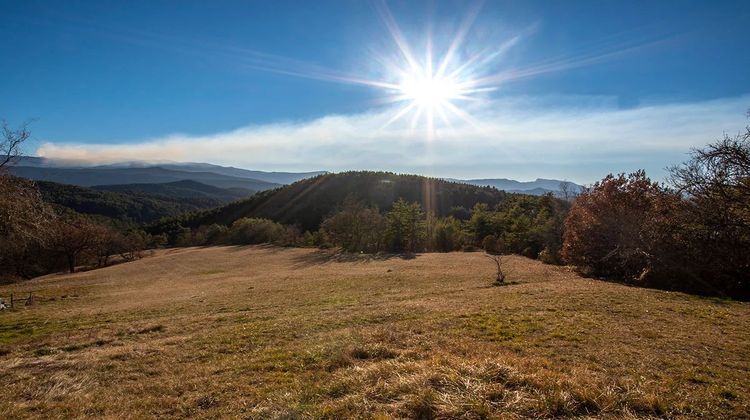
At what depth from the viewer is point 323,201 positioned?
181500 mm

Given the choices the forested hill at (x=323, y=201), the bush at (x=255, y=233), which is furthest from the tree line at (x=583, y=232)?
the forested hill at (x=323, y=201)

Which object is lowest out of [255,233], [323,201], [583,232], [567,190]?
[255,233]

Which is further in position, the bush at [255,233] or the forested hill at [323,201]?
the forested hill at [323,201]

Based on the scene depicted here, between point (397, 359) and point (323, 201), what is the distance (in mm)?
174014

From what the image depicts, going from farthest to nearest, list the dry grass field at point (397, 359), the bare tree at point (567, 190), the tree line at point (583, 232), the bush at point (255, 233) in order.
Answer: the bush at point (255, 233) → the bare tree at point (567, 190) → the tree line at point (583, 232) → the dry grass field at point (397, 359)

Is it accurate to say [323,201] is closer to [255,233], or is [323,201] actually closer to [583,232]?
[255,233]

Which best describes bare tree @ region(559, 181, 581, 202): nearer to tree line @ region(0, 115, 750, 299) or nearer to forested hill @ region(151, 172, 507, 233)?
tree line @ region(0, 115, 750, 299)

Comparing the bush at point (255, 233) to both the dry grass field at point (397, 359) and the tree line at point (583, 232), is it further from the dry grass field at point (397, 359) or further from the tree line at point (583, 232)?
the dry grass field at point (397, 359)

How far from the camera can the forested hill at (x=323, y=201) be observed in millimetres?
168150

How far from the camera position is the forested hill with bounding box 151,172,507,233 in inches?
6620

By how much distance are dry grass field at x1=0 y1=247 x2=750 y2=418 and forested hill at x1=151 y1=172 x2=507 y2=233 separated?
14339 centimetres

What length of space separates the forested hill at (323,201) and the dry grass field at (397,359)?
143391mm

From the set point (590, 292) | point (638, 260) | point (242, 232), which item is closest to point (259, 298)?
point (590, 292)

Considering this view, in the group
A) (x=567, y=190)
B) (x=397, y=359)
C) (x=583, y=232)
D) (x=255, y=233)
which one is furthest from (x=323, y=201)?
(x=397, y=359)
